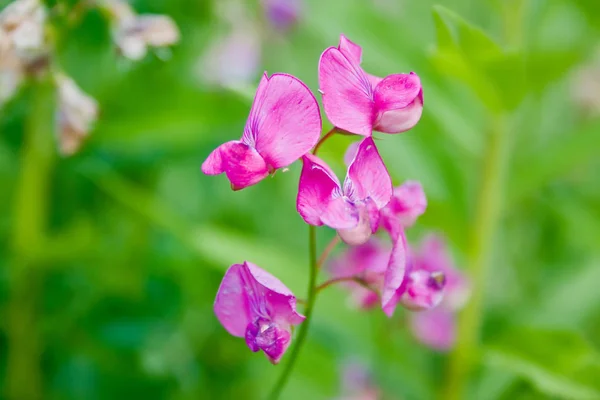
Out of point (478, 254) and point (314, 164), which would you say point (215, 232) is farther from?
point (314, 164)

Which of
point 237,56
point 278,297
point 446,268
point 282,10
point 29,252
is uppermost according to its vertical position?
point 282,10

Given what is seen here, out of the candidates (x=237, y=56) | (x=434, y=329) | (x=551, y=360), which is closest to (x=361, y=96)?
(x=551, y=360)

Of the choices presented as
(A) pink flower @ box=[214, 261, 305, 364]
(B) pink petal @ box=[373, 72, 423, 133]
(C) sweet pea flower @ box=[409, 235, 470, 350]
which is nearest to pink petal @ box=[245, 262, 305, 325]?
(A) pink flower @ box=[214, 261, 305, 364]

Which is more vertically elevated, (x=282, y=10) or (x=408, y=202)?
(x=282, y=10)

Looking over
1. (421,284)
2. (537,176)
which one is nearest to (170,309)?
(537,176)

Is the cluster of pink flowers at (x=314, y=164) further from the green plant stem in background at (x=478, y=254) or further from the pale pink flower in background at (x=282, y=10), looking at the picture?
the pale pink flower in background at (x=282, y=10)
